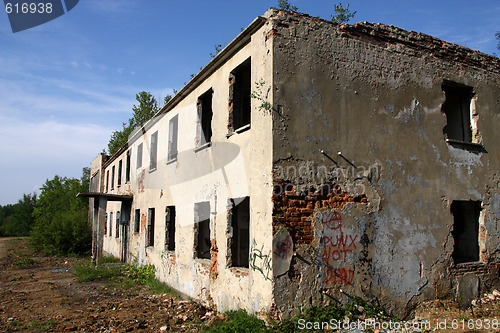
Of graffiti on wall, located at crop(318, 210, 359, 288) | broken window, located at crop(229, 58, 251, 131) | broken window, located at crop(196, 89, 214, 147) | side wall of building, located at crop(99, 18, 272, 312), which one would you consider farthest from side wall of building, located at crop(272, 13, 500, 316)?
broken window, located at crop(196, 89, 214, 147)

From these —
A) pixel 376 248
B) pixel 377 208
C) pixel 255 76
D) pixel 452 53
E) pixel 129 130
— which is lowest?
pixel 376 248

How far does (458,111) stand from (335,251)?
5.26 metres

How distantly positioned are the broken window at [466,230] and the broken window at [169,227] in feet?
25.5

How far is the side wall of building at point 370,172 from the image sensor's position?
6.08 m

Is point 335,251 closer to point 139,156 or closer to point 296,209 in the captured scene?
point 296,209

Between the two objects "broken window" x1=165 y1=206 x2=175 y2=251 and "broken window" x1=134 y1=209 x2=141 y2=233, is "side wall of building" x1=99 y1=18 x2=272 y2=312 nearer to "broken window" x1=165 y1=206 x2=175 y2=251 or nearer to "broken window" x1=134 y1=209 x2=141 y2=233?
"broken window" x1=165 y1=206 x2=175 y2=251

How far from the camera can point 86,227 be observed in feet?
77.2

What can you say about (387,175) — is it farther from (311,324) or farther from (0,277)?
(0,277)

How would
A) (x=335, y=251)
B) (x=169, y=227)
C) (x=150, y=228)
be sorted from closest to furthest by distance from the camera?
(x=335, y=251) < (x=169, y=227) < (x=150, y=228)

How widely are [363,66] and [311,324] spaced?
482cm

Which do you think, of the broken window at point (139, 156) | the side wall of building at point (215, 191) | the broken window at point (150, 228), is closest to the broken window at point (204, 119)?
the side wall of building at point (215, 191)

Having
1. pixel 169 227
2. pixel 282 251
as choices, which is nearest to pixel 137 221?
pixel 169 227

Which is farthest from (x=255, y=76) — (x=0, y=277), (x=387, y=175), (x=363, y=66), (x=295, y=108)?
(x=0, y=277)

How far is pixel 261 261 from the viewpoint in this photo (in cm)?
607
